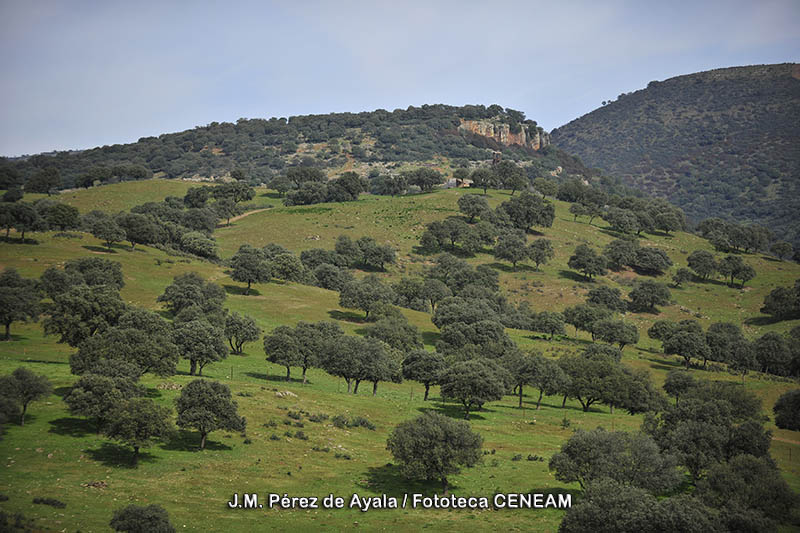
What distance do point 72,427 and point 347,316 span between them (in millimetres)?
60230

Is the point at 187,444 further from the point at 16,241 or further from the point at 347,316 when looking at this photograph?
the point at 16,241

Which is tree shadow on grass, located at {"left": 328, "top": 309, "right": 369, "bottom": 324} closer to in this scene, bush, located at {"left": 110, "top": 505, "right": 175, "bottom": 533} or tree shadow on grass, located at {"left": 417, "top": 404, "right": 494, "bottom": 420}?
tree shadow on grass, located at {"left": 417, "top": 404, "right": 494, "bottom": 420}

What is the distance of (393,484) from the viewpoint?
42094 mm

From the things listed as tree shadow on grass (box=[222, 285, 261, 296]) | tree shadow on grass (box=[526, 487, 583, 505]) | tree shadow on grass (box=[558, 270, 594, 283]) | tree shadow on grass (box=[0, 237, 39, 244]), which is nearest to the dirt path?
tree shadow on grass (box=[0, 237, 39, 244])

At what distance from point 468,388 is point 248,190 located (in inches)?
5715

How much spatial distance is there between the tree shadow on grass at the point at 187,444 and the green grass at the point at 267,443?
0.15 m

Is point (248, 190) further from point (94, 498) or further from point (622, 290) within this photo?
point (94, 498)

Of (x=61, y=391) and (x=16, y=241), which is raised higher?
(x=16, y=241)

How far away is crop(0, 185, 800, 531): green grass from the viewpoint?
1364 inches

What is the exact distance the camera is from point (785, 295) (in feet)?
406

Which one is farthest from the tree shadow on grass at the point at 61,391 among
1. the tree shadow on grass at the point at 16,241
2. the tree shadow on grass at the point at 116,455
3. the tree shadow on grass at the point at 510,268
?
the tree shadow on grass at the point at 510,268

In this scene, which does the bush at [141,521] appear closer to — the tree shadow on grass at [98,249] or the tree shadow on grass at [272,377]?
the tree shadow on grass at [272,377]

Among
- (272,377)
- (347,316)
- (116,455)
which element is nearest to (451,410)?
(272,377)

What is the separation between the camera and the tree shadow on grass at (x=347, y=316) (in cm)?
9962
